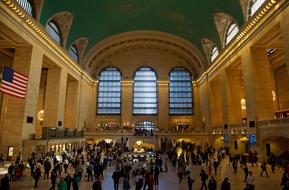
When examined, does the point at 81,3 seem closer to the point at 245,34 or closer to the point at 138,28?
the point at 138,28

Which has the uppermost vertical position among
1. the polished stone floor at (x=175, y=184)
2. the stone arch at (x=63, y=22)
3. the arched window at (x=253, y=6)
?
the stone arch at (x=63, y=22)

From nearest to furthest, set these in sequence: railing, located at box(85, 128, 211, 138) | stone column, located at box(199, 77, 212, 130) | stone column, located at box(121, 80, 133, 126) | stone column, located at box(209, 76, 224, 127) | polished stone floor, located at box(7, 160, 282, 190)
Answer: polished stone floor, located at box(7, 160, 282, 190) < railing, located at box(85, 128, 211, 138) < stone column, located at box(209, 76, 224, 127) < stone column, located at box(199, 77, 212, 130) < stone column, located at box(121, 80, 133, 126)

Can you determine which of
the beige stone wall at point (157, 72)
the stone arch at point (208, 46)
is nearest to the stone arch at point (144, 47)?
the beige stone wall at point (157, 72)

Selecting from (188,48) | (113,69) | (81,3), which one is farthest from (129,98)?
(81,3)

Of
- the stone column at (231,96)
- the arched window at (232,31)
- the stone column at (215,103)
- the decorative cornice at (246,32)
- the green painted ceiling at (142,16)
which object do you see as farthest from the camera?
the stone column at (215,103)

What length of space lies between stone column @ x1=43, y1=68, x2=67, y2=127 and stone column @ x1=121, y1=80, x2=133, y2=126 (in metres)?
13.1

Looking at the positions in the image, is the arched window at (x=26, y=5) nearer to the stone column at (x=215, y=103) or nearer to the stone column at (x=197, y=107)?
the stone column at (x=215, y=103)

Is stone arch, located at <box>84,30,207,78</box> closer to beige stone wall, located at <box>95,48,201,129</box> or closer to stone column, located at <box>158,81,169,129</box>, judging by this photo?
beige stone wall, located at <box>95,48,201,129</box>

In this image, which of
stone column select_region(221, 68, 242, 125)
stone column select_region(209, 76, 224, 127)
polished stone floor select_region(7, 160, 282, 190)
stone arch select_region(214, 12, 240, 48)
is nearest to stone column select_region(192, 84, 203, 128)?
stone column select_region(209, 76, 224, 127)

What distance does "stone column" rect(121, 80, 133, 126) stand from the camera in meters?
35.5

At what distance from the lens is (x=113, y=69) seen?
37.4m

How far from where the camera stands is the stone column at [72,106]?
1093 inches

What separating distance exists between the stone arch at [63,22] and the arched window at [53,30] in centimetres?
34

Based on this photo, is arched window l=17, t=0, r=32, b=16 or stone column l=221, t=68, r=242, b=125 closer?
arched window l=17, t=0, r=32, b=16
